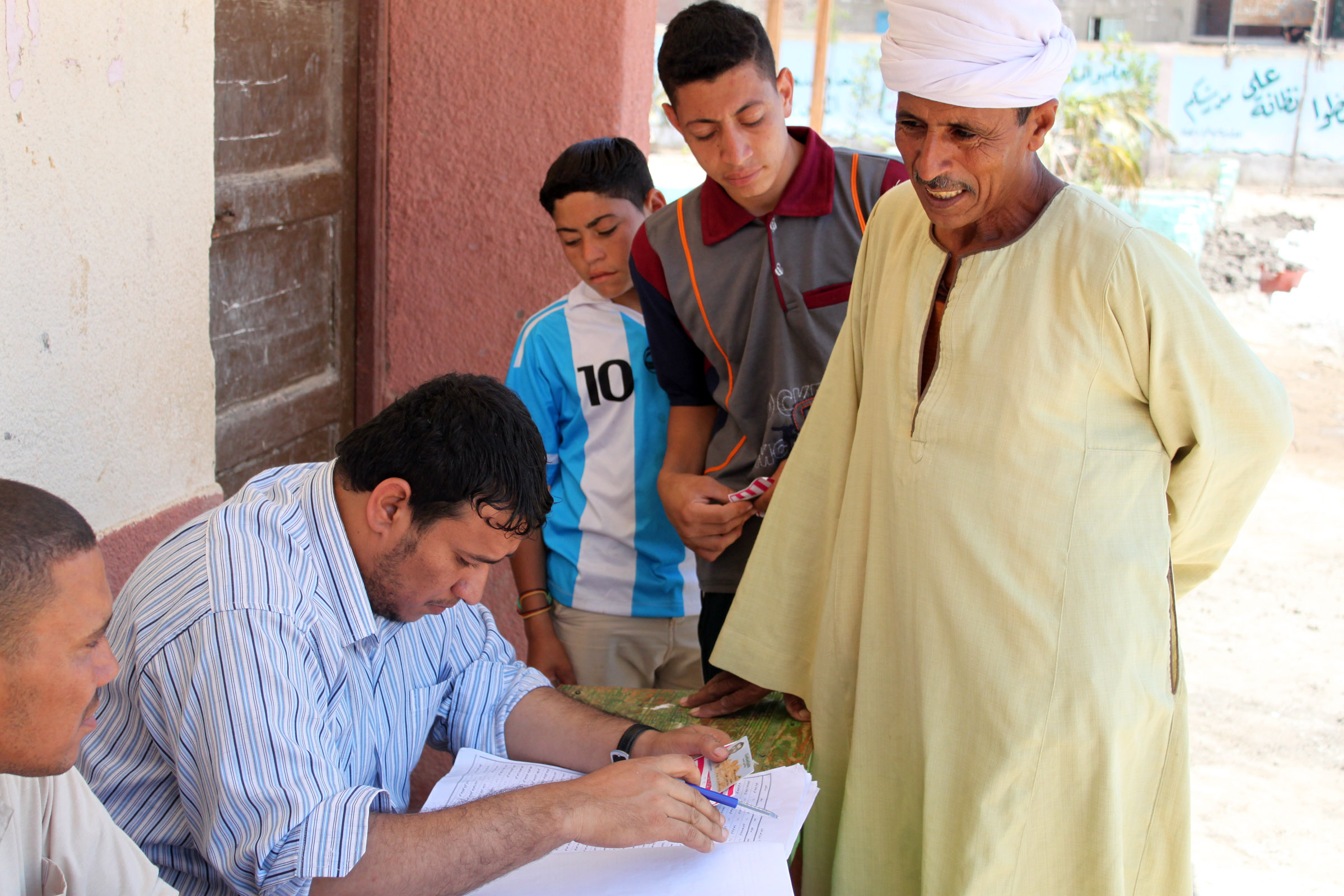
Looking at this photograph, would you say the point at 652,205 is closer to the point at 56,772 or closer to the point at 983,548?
the point at 983,548

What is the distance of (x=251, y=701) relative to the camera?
1.40 metres

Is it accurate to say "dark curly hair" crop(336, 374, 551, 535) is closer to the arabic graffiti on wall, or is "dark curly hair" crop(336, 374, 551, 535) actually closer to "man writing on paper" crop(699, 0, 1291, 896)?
"man writing on paper" crop(699, 0, 1291, 896)

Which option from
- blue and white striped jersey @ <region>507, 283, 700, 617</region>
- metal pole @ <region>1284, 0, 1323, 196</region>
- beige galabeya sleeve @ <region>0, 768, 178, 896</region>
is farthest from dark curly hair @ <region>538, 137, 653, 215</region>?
metal pole @ <region>1284, 0, 1323, 196</region>

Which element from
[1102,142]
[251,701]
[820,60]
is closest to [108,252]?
[251,701]

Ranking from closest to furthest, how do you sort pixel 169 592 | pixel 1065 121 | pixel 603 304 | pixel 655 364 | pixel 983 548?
pixel 169 592, pixel 983 548, pixel 655 364, pixel 603 304, pixel 1065 121

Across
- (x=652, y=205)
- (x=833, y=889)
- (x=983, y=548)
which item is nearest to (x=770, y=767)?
(x=833, y=889)

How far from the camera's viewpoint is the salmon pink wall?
2.97 meters

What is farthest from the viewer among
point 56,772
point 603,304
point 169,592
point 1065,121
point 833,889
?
point 1065,121

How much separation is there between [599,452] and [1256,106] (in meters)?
15.3

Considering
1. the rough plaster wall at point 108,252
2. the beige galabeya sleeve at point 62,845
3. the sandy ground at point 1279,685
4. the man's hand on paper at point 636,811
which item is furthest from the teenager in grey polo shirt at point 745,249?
the sandy ground at point 1279,685

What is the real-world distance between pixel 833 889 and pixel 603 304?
1.29 metres

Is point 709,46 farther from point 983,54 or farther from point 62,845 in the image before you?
point 62,845

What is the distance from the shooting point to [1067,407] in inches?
60.6

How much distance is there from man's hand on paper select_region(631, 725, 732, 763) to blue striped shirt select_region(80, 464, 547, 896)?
390mm
